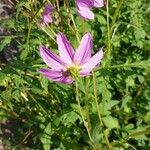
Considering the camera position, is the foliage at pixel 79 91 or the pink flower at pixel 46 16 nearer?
the pink flower at pixel 46 16

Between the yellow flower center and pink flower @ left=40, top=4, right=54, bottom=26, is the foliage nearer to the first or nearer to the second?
pink flower @ left=40, top=4, right=54, bottom=26

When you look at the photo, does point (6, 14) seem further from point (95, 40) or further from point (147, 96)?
point (147, 96)

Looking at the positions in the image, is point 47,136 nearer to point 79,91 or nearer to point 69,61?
point 79,91

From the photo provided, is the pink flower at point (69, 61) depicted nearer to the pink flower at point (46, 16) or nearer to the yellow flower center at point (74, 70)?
the yellow flower center at point (74, 70)

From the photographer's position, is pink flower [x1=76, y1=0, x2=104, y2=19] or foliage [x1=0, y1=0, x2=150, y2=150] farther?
foliage [x1=0, y1=0, x2=150, y2=150]

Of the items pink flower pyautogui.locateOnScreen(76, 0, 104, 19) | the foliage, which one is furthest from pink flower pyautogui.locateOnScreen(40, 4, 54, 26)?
pink flower pyautogui.locateOnScreen(76, 0, 104, 19)

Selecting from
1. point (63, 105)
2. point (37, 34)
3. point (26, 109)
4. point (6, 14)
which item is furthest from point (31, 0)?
point (6, 14)

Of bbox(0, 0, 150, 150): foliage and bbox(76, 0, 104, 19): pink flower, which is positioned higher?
bbox(76, 0, 104, 19): pink flower

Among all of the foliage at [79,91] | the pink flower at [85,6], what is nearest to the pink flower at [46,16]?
the foliage at [79,91]

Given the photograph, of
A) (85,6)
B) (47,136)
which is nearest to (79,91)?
(47,136)
